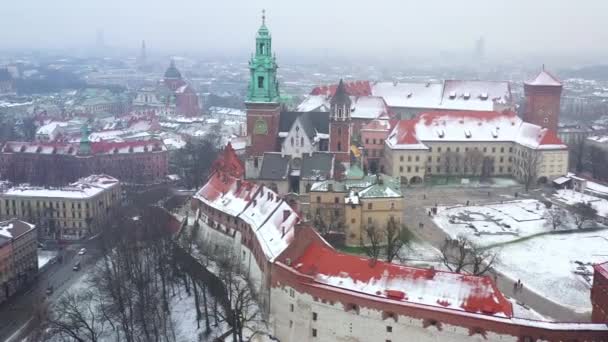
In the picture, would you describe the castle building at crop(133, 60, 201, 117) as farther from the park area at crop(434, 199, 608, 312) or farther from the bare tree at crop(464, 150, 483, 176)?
the park area at crop(434, 199, 608, 312)

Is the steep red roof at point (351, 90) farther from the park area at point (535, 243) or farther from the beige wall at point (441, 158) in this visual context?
the park area at point (535, 243)

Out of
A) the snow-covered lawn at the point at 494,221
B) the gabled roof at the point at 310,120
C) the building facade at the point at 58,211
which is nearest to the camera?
the snow-covered lawn at the point at 494,221

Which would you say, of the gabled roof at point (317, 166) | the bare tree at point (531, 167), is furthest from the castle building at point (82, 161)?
the bare tree at point (531, 167)

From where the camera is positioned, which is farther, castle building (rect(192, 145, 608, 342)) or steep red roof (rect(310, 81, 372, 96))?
steep red roof (rect(310, 81, 372, 96))

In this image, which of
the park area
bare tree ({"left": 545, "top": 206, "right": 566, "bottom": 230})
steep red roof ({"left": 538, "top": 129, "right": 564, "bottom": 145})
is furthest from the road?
steep red roof ({"left": 538, "top": 129, "right": 564, "bottom": 145})

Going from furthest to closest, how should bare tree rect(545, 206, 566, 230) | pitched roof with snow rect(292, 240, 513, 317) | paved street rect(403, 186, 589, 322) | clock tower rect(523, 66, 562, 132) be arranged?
clock tower rect(523, 66, 562, 132)
bare tree rect(545, 206, 566, 230)
paved street rect(403, 186, 589, 322)
pitched roof with snow rect(292, 240, 513, 317)

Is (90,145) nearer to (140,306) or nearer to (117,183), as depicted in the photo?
(117,183)

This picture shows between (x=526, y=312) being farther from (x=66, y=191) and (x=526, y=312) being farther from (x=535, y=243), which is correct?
(x=66, y=191)
